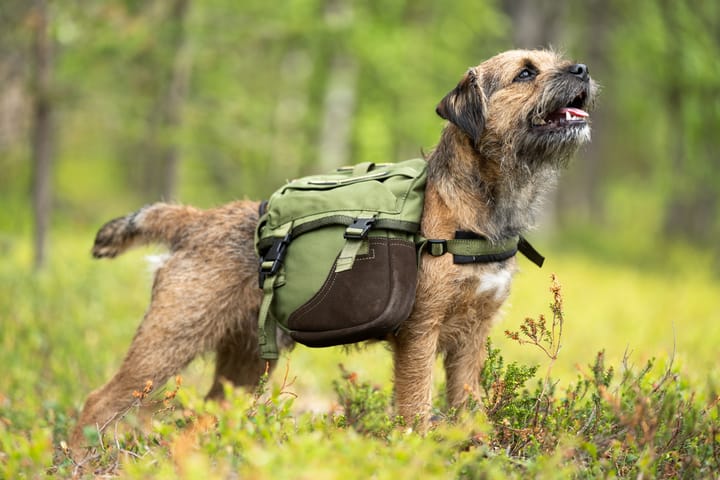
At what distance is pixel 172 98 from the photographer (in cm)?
1090

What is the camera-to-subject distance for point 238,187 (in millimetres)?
19391

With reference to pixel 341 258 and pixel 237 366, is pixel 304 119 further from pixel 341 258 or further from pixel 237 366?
pixel 341 258

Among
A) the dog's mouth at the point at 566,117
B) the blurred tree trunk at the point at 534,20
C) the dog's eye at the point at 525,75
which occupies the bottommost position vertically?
the dog's mouth at the point at 566,117

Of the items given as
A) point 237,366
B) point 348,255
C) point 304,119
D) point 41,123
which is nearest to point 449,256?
point 348,255

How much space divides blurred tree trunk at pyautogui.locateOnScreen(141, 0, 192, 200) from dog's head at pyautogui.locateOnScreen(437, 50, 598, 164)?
6.39m

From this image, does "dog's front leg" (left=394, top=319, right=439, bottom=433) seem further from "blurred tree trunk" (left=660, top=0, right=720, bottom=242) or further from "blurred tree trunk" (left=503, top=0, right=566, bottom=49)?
"blurred tree trunk" (left=503, top=0, right=566, bottom=49)

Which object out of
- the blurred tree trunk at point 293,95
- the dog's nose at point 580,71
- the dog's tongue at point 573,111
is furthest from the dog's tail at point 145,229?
the blurred tree trunk at point 293,95

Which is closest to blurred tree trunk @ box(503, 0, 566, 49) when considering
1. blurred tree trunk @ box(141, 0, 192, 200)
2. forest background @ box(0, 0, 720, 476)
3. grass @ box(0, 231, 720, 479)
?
forest background @ box(0, 0, 720, 476)

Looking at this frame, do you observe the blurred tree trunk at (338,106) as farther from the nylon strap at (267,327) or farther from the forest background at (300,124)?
the nylon strap at (267,327)

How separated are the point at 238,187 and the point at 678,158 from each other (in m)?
10.7

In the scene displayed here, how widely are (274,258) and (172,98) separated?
25.1 feet

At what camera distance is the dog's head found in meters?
3.85

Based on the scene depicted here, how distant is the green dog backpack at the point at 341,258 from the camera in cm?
371

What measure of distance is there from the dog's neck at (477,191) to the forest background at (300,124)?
0.96 m
